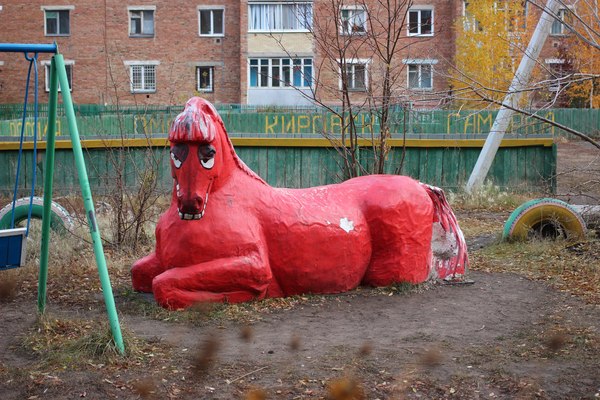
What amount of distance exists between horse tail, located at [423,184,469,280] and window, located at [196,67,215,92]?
31.7 meters

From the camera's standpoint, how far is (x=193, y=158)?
22.9 feet

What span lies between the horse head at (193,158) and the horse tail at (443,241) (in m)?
2.66

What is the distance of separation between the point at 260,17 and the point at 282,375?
3528 cm

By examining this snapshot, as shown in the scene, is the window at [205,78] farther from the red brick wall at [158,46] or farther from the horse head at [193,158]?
the horse head at [193,158]

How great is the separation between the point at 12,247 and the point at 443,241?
4.39m

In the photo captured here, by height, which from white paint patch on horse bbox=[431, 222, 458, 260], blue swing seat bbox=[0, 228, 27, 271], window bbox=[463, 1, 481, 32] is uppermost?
window bbox=[463, 1, 481, 32]

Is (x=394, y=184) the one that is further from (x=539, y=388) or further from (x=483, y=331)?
(x=539, y=388)

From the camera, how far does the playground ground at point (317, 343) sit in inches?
200

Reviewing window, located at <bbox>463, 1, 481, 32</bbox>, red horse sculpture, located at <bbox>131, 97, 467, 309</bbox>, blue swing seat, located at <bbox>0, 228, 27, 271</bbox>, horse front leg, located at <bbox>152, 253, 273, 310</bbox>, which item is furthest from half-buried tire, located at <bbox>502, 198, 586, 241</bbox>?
window, located at <bbox>463, 1, 481, 32</bbox>

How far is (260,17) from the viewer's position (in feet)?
128

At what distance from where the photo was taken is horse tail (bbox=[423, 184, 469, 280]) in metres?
8.57

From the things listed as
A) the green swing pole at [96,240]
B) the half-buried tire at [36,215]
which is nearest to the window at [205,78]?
the half-buried tire at [36,215]

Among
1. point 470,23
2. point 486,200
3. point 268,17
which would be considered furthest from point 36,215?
point 268,17

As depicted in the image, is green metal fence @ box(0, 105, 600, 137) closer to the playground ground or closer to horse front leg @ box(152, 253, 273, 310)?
the playground ground
